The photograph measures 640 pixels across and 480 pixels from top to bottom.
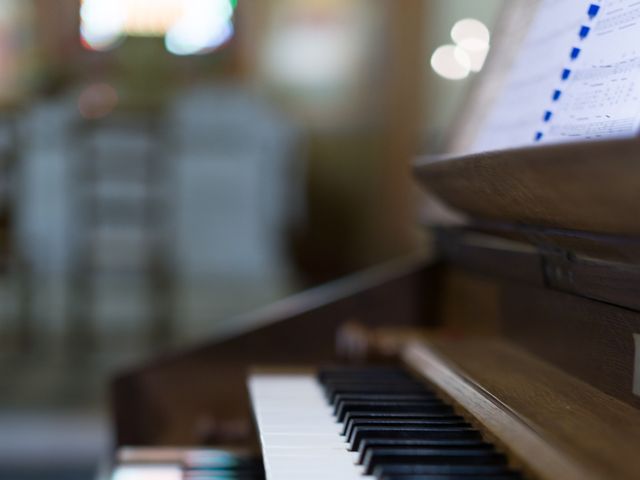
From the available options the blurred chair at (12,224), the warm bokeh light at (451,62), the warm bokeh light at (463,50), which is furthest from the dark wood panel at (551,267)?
the warm bokeh light at (451,62)

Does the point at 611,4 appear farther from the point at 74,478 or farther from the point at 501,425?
the point at 74,478

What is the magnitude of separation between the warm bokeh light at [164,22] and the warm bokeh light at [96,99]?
2.08 feet

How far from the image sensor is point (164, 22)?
30.6 feet

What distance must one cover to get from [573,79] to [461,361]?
307mm

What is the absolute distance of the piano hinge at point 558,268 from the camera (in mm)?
912

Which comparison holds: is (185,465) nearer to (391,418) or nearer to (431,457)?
(391,418)

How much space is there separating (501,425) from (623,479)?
7.5 inches

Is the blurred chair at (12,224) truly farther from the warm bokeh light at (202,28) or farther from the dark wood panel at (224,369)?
the warm bokeh light at (202,28)

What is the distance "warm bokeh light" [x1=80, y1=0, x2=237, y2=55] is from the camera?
361 inches

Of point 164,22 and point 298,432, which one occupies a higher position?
point 164,22

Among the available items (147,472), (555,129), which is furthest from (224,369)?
(555,129)

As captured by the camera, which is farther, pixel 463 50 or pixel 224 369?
pixel 463 50

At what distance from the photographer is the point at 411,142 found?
25.7ft

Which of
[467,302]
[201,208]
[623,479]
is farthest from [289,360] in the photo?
[201,208]
